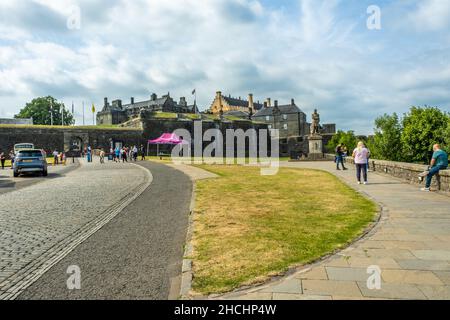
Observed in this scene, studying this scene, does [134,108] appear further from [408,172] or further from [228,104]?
[408,172]

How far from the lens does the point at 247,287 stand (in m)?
3.73

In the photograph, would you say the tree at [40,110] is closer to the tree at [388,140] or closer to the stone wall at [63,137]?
the stone wall at [63,137]

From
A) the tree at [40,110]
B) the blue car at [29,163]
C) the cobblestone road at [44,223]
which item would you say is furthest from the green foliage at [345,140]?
the tree at [40,110]

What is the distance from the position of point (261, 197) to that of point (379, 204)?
→ 334 cm

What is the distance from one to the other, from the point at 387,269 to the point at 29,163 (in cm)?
2020

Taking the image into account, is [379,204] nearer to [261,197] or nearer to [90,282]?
[261,197]

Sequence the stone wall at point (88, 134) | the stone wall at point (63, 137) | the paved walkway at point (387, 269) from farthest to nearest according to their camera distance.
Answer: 1. the stone wall at point (88, 134)
2. the stone wall at point (63, 137)
3. the paved walkway at point (387, 269)

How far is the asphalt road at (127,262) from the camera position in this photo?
12.4ft

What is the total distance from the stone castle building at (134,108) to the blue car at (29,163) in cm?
6021

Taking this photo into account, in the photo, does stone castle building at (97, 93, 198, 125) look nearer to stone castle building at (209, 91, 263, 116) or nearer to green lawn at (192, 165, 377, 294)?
stone castle building at (209, 91, 263, 116)

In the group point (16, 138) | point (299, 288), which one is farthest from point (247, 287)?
point (16, 138)

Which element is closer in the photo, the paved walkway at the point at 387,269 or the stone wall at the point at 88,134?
the paved walkway at the point at 387,269

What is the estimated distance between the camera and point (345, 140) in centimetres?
4356
